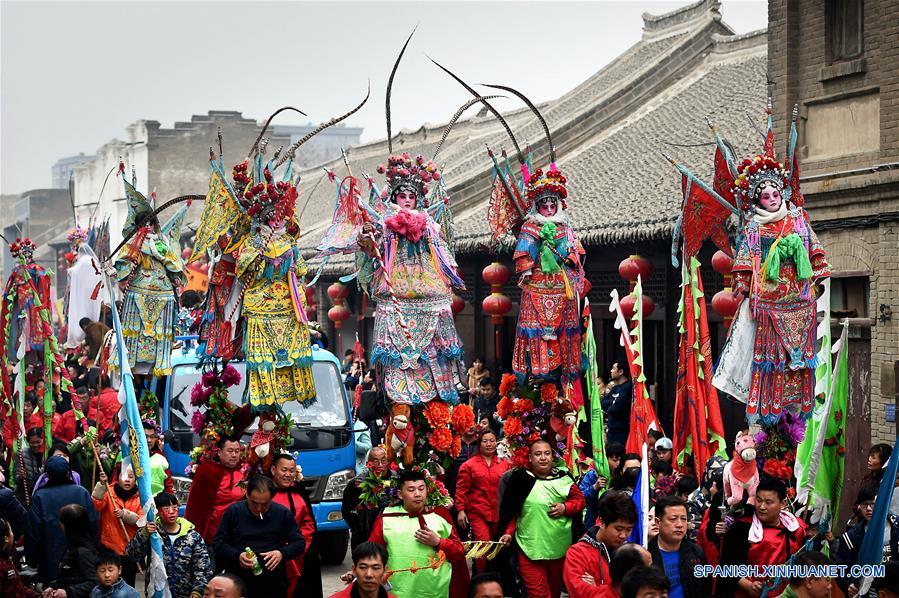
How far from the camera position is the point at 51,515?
10375 mm

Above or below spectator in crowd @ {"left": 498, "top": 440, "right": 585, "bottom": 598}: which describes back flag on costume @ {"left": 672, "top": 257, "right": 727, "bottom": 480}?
above

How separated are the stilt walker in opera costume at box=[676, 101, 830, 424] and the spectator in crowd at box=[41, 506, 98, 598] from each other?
4.68 metres

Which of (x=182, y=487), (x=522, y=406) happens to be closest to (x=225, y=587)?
(x=522, y=406)

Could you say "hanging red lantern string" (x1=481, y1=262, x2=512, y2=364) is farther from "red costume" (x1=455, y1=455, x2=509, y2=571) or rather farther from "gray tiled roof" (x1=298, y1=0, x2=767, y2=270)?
"red costume" (x1=455, y1=455, x2=509, y2=571)

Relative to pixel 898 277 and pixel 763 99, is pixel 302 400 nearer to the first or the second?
pixel 898 277

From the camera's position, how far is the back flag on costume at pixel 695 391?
437 inches

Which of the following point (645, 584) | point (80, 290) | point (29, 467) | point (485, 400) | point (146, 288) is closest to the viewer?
point (645, 584)

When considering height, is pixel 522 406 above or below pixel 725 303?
below

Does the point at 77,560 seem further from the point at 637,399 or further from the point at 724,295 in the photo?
the point at 724,295

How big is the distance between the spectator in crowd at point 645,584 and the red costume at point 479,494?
12.4 feet

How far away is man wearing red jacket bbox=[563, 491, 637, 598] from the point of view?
7.76 m

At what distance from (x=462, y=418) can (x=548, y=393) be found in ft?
2.96

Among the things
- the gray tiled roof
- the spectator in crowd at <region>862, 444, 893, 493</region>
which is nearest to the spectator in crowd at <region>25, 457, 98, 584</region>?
the spectator in crowd at <region>862, 444, 893, 493</region>

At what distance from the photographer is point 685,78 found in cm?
2188
